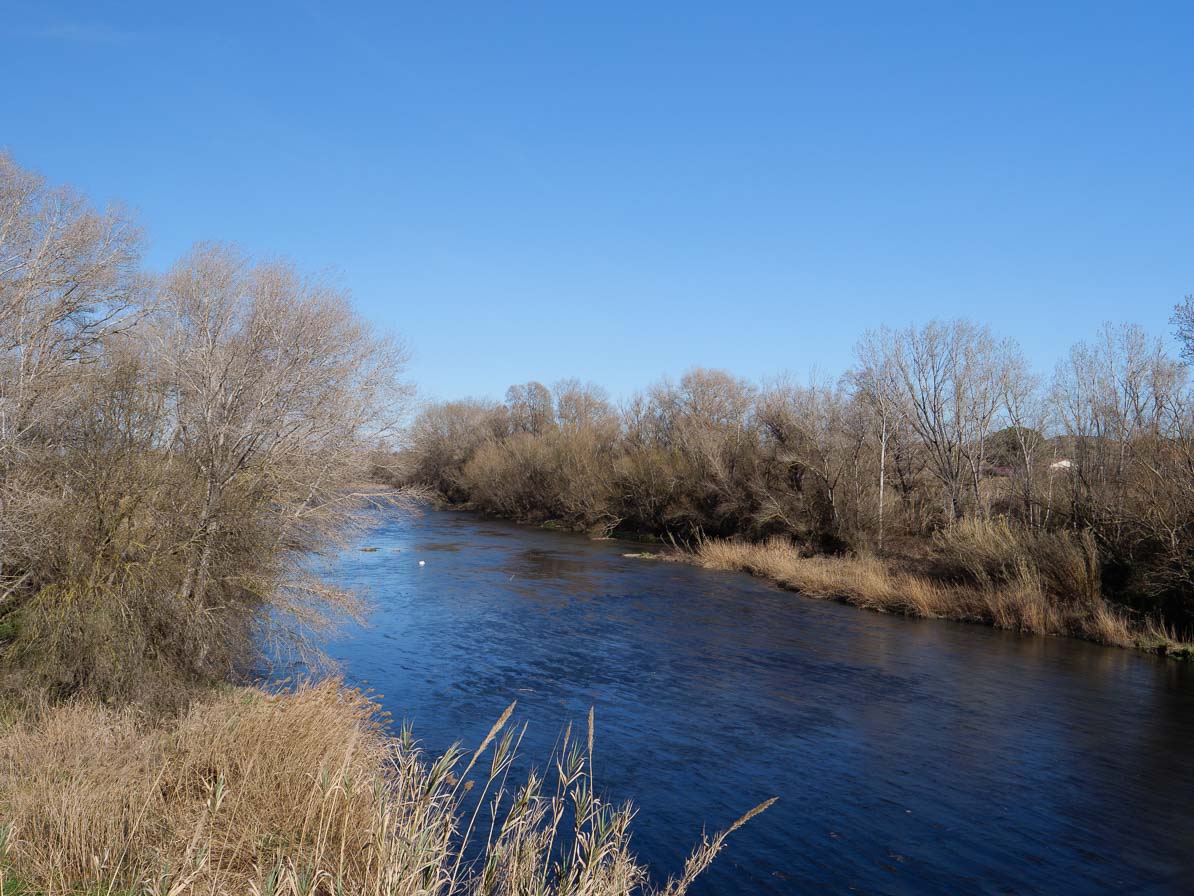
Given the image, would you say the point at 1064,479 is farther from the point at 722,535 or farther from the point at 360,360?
the point at 360,360

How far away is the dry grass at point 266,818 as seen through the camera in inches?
175

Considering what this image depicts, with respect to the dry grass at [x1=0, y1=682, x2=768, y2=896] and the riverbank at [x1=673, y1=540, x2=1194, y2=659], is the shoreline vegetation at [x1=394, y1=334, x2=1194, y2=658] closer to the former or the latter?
the riverbank at [x1=673, y1=540, x2=1194, y2=659]

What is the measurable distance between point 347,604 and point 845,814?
10.2m

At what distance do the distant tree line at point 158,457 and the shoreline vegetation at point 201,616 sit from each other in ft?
0.14

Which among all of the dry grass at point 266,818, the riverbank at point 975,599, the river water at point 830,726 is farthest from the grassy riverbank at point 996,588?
the dry grass at point 266,818

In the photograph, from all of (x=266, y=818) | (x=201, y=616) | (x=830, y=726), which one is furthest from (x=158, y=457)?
(x=830, y=726)

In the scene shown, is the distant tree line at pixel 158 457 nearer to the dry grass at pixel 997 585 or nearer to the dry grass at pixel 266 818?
the dry grass at pixel 266 818

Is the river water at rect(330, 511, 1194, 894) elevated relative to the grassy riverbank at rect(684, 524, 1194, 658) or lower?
lower

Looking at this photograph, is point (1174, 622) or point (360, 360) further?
point (1174, 622)

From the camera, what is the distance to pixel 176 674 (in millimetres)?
12328

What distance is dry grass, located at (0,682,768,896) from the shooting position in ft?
14.6

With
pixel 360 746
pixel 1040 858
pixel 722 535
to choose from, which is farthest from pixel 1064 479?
pixel 360 746

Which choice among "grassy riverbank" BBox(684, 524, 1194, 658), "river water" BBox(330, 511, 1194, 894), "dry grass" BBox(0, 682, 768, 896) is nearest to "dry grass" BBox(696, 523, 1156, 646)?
"grassy riverbank" BBox(684, 524, 1194, 658)

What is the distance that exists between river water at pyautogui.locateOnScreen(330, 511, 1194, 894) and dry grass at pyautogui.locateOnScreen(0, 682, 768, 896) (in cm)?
247
